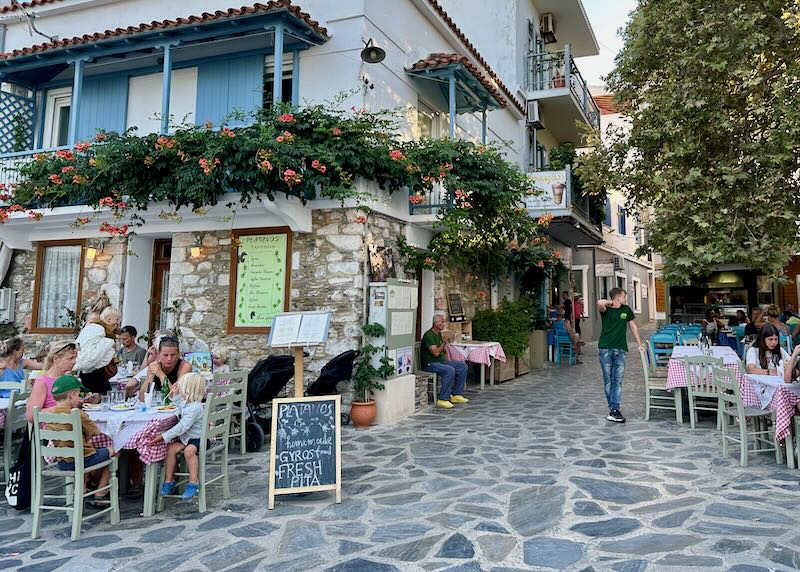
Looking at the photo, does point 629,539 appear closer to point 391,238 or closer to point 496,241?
point 391,238

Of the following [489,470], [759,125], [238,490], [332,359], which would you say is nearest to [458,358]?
[332,359]

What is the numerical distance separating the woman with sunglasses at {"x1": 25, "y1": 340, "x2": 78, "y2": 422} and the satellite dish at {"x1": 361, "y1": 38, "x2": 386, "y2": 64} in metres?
5.36

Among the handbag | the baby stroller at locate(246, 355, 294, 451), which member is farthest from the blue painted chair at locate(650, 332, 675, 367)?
the handbag

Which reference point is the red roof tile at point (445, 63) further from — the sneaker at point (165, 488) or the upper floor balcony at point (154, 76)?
the sneaker at point (165, 488)

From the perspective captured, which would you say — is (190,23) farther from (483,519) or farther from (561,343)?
(561,343)

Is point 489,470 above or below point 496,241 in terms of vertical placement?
below

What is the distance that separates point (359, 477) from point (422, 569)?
183 centimetres

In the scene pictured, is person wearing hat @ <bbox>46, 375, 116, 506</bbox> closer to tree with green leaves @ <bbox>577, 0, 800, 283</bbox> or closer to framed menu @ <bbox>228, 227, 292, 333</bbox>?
framed menu @ <bbox>228, 227, 292, 333</bbox>

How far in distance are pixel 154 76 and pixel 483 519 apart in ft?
28.1

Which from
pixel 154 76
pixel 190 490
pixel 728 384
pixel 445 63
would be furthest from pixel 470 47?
pixel 190 490

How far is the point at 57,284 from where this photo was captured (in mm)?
9023

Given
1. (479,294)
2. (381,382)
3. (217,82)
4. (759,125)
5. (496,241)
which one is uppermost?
(217,82)

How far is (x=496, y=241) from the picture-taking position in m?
9.73

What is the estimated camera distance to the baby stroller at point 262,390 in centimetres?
597
